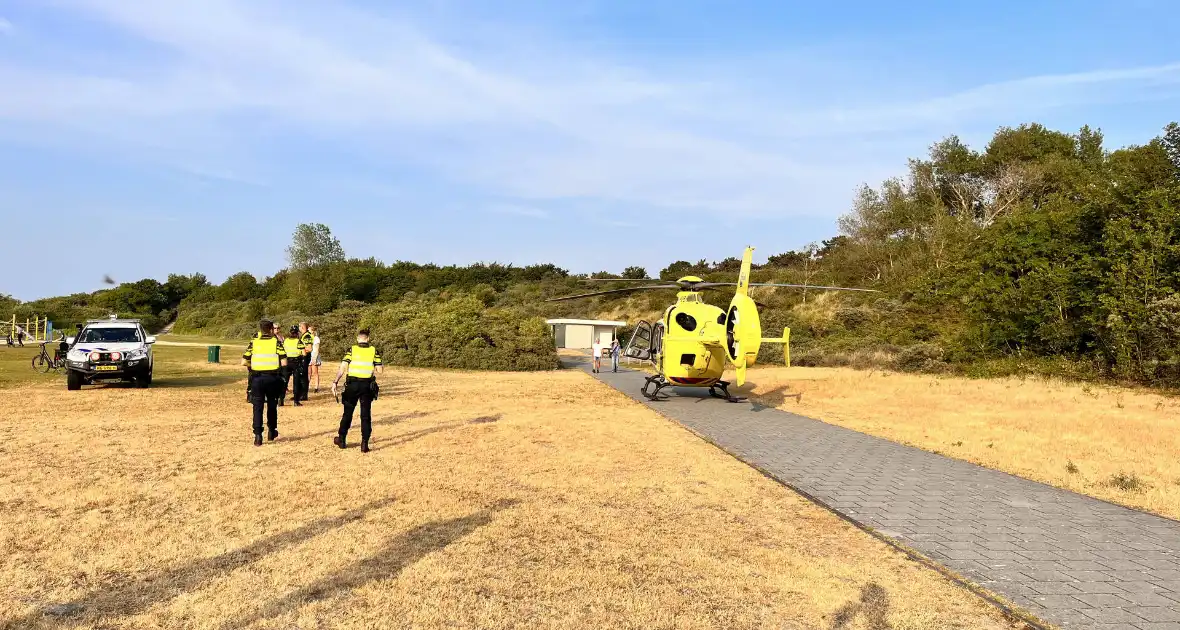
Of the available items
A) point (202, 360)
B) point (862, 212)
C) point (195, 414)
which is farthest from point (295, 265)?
point (195, 414)

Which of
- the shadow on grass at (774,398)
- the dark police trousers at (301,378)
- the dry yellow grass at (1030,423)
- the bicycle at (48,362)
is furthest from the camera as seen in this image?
the bicycle at (48,362)

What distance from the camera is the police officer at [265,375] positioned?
8977 millimetres

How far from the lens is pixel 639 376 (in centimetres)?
2495

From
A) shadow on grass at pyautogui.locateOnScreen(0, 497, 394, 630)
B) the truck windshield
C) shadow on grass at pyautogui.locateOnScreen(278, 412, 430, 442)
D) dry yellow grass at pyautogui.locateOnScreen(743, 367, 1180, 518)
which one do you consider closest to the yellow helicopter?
dry yellow grass at pyautogui.locateOnScreen(743, 367, 1180, 518)

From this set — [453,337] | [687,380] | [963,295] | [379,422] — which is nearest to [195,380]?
[379,422]

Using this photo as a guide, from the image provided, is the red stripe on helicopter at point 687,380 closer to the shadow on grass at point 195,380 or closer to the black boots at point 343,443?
the black boots at point 343,443

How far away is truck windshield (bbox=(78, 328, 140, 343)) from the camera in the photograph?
15.8 metres

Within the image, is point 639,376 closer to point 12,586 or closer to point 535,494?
point 535,494

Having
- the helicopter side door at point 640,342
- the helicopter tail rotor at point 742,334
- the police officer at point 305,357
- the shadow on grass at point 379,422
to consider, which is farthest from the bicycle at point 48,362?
the helicopter tail rotor at point 742,334

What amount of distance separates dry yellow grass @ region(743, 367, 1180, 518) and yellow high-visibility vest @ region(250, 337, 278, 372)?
31.1 ft

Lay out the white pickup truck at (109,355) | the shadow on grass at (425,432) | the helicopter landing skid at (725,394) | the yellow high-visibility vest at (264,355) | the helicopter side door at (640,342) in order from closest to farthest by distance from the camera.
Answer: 1. the yellow high-visibility vest at (264,355)
2. the shadow on grass at (425,432)
3. the white pickup truck at (109,355)
4. the helicopter landing skid at (725,394)
5. the helicopter side door at (640,342)

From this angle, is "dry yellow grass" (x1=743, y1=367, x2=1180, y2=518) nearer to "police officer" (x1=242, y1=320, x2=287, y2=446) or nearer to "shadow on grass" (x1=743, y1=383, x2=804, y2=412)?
"shadow on grass" (x1=743, y1=383, x2=804, y2=412)

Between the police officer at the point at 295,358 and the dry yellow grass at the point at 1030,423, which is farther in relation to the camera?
the police officer at the point at 295,358

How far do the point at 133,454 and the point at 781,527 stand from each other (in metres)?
7.39
